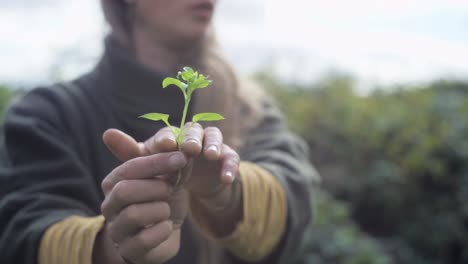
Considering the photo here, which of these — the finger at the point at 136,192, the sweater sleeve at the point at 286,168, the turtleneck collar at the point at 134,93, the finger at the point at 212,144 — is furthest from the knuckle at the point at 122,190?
the sweater sleeve at the point at 286,168

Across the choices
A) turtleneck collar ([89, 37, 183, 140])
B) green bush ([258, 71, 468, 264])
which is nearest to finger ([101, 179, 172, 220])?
turtleneck collar ([89, 37, 183, 140])

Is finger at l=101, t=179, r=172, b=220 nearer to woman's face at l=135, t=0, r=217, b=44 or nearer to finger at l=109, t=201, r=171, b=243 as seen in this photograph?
finger at l=109, t=201, r=171, b=243

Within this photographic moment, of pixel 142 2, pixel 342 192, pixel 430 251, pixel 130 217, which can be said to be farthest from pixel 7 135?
pixel 430 251

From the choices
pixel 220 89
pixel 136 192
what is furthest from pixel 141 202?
pixel 220 89

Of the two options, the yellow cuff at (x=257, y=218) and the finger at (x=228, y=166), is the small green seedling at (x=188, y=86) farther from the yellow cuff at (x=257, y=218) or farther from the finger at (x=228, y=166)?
the yellow cuff at (x=257, y=218)

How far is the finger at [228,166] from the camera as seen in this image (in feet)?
2.24

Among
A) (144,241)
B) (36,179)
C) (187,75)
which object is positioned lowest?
(36,179)

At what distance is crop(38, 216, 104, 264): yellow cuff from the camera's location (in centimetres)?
79

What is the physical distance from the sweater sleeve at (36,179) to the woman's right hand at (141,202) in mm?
278

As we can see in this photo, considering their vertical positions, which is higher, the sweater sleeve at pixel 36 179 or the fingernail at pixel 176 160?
the fingernail at pixel 176 160

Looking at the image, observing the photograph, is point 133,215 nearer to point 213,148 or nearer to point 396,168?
point 213,148

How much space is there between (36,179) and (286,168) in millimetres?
594

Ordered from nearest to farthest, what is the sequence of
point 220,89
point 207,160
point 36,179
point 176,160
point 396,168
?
point 176,160
point 207,160
point 36,179
point 220,89
point 396,168

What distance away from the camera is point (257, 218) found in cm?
107
